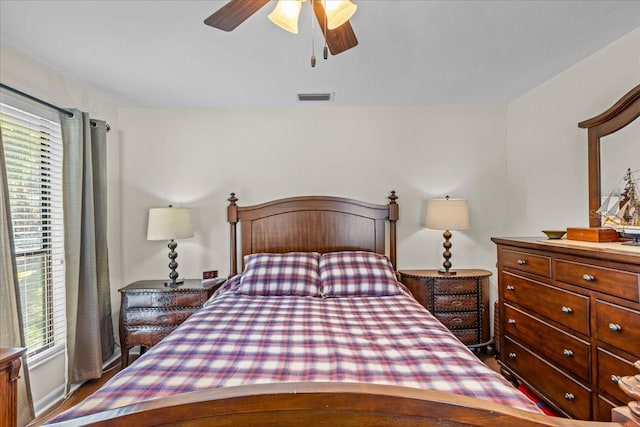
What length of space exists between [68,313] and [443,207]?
10.0 ft

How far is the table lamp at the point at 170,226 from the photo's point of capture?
274 centimetres

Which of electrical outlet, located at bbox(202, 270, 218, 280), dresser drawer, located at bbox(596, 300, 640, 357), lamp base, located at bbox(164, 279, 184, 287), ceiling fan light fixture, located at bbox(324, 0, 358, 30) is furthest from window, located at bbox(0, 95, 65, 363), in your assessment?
dresser drawer, located at bbox(596, 300, 640, 357)

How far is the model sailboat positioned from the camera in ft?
5.89

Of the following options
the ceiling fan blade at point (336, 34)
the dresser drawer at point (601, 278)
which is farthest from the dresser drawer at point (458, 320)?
the ceiling fan blade at point (336, 34)

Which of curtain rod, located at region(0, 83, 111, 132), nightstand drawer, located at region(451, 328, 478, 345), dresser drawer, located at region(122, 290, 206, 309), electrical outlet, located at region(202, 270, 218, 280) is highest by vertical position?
curtain rod, located at region(0, 83, 111, 132)

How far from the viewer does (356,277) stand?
250 centimetres

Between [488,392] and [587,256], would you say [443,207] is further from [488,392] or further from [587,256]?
[488,392]

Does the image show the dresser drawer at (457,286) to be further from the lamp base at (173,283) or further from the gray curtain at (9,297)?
the gray curtain at (9,297)

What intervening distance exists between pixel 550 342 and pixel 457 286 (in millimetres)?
918

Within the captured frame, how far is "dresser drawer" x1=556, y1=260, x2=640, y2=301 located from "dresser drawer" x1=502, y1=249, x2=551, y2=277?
9cm

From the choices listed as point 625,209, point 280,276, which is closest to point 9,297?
point 280,276

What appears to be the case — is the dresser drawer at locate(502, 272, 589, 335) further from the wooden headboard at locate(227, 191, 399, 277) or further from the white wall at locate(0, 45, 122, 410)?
the white wall at locate(0, 45, 122, 410)

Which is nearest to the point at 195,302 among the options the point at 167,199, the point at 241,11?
the point at 167,199

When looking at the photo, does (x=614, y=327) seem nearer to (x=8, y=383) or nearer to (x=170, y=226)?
(x=8, y=383)
